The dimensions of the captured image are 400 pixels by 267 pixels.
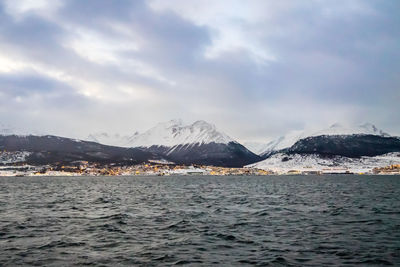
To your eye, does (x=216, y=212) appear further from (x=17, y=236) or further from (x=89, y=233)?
(x=17, y=236)

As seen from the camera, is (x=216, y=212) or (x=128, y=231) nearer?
(x=128, y=231)

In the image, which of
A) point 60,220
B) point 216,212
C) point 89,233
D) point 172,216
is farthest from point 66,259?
point 216,212

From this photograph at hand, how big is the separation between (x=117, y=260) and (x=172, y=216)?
25694mm

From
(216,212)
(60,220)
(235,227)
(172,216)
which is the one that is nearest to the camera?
(235,227)

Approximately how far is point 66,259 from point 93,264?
9.34ft

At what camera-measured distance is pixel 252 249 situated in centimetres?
3052

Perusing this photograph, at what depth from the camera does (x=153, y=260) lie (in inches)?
1065

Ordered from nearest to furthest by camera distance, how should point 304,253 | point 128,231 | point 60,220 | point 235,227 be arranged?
point 304,253 → point 128,231 → point 235,227 → point 60,220

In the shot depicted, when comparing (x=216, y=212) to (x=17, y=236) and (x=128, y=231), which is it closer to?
(x=128, y=231)

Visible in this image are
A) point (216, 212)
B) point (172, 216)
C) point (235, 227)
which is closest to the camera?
point (235, 227)

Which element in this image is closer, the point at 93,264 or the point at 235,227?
the point at 93,264

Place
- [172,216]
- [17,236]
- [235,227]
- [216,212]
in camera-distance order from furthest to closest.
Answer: [216,212] → [172,216] → [235,227] → [17,236]

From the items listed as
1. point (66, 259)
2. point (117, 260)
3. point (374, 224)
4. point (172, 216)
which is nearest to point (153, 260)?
point (117, 260)

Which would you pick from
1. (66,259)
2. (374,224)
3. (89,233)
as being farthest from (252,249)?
(374,224)
